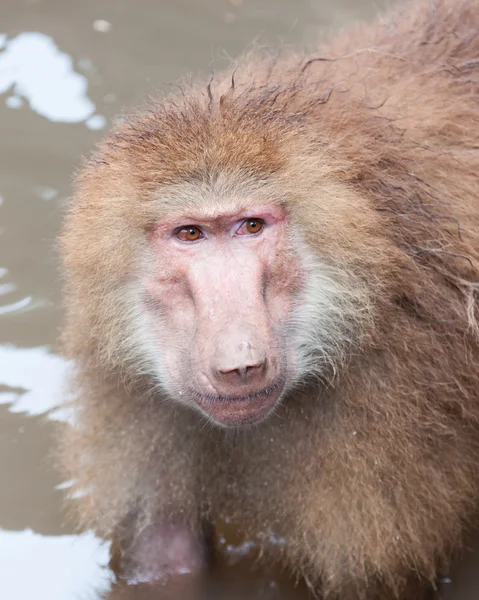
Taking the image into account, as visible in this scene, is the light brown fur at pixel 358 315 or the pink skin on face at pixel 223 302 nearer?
the pink skin on face at pixel 223 302

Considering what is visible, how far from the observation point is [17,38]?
5.98 m

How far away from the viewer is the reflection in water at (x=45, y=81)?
18.6 ft

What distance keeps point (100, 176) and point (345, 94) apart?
0.85 m

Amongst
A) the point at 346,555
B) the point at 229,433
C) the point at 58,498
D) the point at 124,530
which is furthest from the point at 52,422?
the point at 346,555

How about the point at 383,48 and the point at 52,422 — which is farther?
the point at 52,422

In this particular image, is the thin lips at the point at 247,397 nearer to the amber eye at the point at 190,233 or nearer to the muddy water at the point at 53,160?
the amber eye at the point at 190,233

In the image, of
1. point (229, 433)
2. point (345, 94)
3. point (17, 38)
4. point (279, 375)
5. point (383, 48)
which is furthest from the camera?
point (17, 38)

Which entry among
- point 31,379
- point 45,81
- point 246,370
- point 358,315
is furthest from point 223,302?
point 45,81

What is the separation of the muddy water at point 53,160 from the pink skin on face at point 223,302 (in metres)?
1.15

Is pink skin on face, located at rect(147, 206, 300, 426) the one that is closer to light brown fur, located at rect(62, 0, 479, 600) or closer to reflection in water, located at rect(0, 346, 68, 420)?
light brown fur, located at rect(62, 0, 479, 600)

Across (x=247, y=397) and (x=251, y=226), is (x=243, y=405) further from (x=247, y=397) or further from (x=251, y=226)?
(x=251, y=226)

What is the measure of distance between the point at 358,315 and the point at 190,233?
0.59 m

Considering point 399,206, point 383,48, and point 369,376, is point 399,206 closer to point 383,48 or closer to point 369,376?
point 369,376

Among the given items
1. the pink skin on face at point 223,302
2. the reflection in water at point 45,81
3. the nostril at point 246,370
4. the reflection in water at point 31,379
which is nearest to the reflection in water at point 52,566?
the reflection in water at point 31,379
